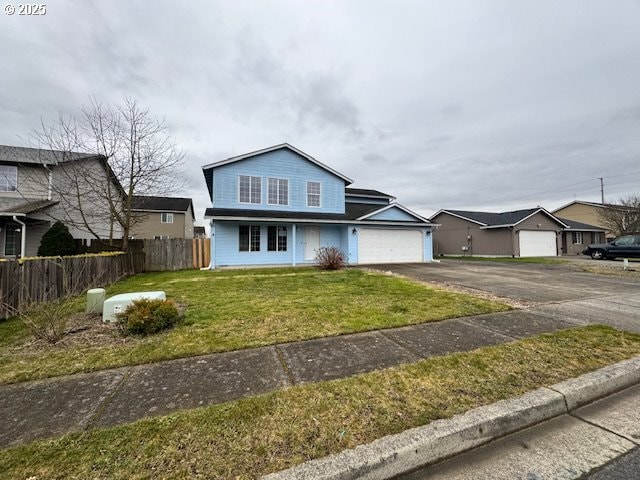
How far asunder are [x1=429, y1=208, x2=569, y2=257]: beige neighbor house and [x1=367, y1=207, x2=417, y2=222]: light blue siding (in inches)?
444

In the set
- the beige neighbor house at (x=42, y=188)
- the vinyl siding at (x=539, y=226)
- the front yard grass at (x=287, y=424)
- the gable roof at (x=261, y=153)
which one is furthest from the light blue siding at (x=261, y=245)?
the vinyl siding at (x=539, y=226)

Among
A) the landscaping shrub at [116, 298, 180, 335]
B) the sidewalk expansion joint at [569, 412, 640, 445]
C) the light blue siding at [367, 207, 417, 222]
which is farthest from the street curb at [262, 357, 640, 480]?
the light blue siding at [367, 207, 417, 222]

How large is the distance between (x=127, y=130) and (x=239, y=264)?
8871 mm

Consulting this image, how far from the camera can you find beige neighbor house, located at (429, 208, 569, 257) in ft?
75.9

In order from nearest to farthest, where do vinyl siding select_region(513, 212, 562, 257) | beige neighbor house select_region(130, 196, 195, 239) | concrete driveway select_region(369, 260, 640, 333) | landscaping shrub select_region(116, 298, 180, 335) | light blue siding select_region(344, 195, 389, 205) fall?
landscaping shrub select_region(116, 298, 180, 335) → concrete driveway select_region(369, 260, 640, 333) → light blue siding select_region(344, 195, 389, 205) → vinyl siding select_region(513, 212, 562, 257) → beige neighbor house select_region(130, 196, 195, 239)

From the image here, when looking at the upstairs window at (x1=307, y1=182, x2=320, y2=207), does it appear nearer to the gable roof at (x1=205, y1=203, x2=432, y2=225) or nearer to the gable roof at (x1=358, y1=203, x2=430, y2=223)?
the gable roof at (x1=205, y1=203, x2=432, y2=225)

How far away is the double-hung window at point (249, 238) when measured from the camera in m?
15.0

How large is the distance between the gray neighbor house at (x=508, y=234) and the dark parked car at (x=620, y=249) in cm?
420

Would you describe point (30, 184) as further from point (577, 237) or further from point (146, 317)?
point (577, 237)

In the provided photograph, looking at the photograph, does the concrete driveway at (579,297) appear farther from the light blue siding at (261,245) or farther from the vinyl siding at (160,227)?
the vinyl siding at (160,227)

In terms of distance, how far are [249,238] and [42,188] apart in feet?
42.4

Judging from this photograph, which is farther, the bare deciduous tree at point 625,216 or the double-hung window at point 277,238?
the bare deciduous tree at point 625,216

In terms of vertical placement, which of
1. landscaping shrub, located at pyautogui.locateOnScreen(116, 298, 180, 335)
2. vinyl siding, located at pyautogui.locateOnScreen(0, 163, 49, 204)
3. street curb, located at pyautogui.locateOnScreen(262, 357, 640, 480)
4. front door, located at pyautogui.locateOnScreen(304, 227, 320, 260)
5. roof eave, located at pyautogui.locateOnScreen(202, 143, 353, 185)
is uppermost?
roof eave, located at pyautogui.locateOnScreen(202, 143, 353, 185)

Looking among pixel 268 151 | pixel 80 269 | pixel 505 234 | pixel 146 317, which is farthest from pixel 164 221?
pixel 505 234
